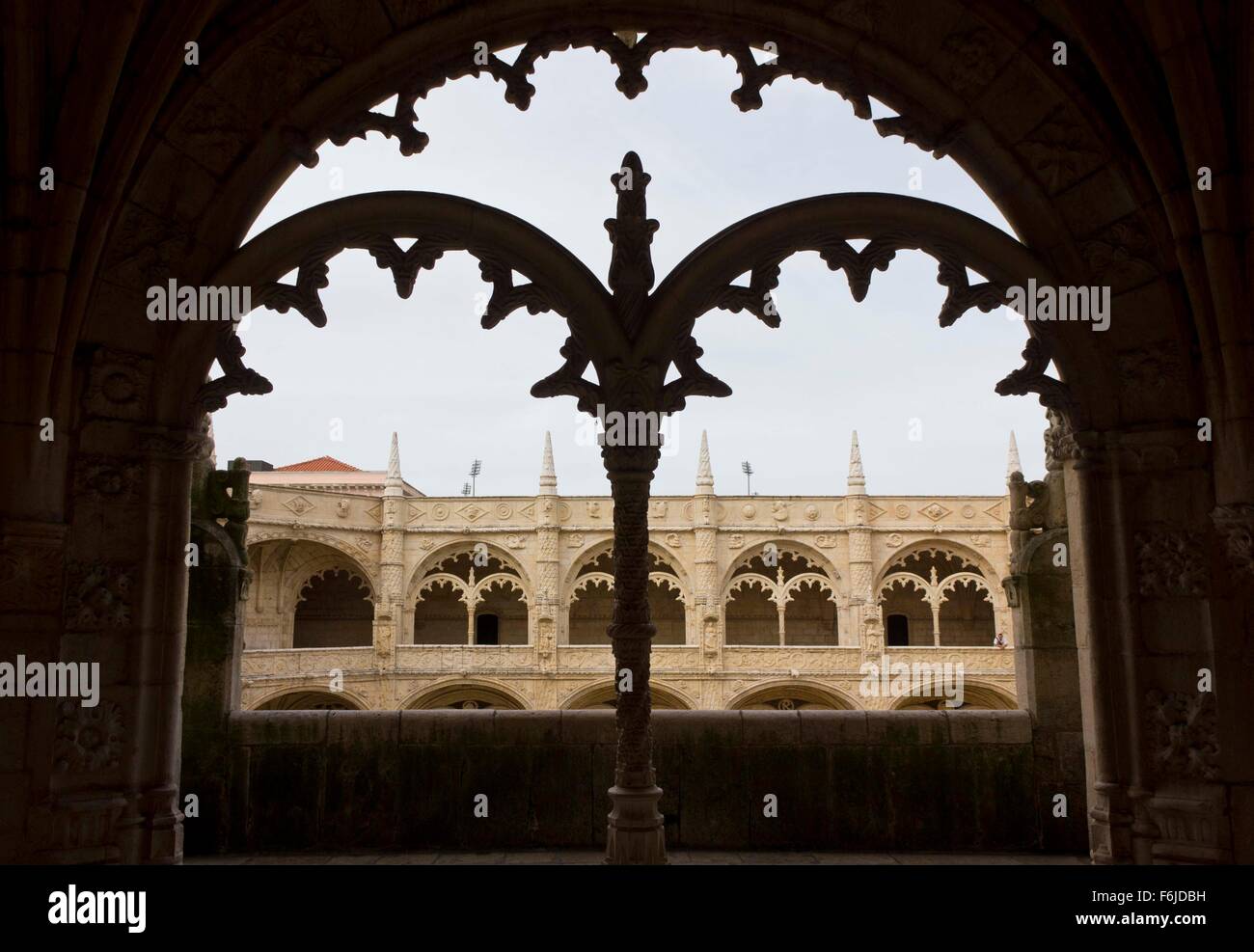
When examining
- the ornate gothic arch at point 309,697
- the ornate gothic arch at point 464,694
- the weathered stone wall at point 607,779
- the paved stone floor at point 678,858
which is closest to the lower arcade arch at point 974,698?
the ornate gothic arch at point 464,694

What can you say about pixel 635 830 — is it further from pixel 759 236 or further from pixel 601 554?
pixel 601 554

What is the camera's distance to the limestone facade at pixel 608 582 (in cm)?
2194

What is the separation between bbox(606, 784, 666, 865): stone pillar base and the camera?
3.09 m

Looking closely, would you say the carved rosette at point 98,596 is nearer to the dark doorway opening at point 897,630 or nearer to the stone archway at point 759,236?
the stone archway at point 759,236

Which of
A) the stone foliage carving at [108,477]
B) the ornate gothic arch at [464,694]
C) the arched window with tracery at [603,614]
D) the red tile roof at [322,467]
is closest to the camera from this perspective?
the stone foliage carving at [108,477]

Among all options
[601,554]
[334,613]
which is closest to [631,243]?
[601,554]

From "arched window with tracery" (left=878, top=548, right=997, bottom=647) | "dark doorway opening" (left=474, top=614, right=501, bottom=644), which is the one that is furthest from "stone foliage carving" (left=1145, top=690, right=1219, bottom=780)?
"dark doorway opening" (left=474, top=614, right=501, bottom=644)

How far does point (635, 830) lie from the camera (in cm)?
311

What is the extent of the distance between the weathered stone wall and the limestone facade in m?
17.5

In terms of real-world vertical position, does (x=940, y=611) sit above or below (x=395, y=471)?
below

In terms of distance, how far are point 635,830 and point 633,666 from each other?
534 mm

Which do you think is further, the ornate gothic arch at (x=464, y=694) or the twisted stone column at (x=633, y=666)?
the ornate gothic arch at (x=464, y=694)

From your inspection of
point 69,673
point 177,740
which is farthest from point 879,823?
point 69,673

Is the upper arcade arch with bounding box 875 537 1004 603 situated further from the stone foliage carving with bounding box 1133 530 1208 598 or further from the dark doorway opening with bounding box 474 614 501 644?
the stone foliage carving with bounding box 1133 530 1208 598
